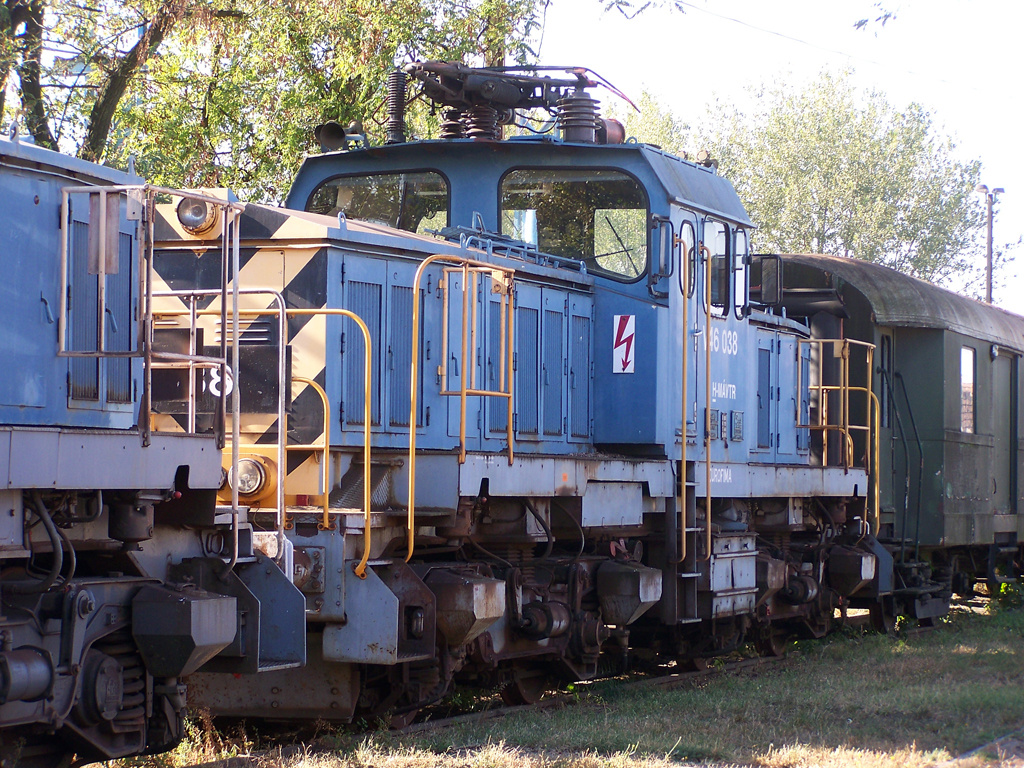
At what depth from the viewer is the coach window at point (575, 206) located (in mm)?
8648

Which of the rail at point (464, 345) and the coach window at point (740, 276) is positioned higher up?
the coach window at point (740, 276)

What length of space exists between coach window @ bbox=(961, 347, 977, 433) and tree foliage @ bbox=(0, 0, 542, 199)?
621 centimetres

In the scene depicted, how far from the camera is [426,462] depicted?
6.64 meters

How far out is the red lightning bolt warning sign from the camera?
340 inches

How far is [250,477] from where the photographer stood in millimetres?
6555

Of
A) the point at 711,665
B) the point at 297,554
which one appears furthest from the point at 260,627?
the point at 711,665

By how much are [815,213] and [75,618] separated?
36.4m

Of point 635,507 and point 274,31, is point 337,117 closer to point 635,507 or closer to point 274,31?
point 274,31

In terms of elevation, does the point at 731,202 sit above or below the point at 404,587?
above

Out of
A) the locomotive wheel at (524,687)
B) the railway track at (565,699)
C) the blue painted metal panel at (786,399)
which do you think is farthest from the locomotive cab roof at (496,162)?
the railway track at (565,699)

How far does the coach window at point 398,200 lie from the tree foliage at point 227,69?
5.45 m

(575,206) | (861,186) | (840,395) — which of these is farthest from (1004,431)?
(861,186)

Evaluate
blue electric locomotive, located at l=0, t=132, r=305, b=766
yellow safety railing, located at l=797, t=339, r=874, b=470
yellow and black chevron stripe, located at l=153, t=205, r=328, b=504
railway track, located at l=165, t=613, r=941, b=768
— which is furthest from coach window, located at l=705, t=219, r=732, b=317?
blue electric locomotive, located at l=0, t=132, r=305, b=766

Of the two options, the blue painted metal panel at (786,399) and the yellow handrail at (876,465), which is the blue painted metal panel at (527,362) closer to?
the blue painted metal panel at (786,399)
